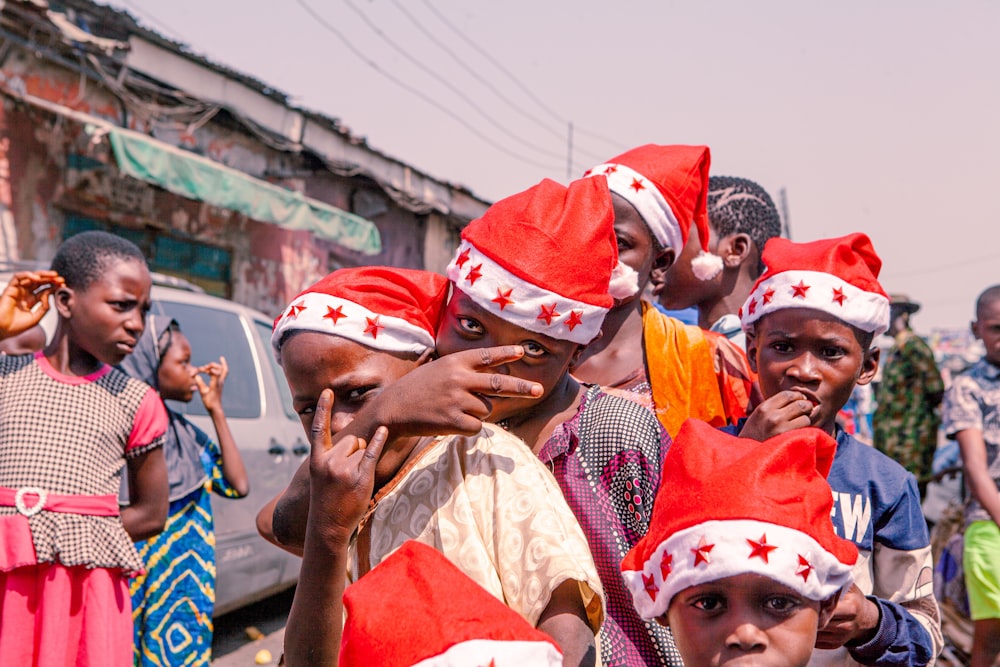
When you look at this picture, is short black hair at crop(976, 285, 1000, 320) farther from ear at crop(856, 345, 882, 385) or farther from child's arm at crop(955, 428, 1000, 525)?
ear at crop(856, 345, 882, 385)

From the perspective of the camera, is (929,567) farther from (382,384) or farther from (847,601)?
(382,384)

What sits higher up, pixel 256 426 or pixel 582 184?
pixel 582 184

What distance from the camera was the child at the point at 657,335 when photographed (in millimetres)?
2473

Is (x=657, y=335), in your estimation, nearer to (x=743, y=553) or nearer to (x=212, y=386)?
(x=743, y=553)

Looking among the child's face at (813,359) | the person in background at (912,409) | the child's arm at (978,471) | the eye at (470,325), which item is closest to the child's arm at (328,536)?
the eye at (470,325)

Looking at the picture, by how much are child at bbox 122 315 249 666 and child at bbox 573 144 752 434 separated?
2409mm

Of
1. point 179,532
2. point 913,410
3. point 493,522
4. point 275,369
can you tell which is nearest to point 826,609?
point 493,522

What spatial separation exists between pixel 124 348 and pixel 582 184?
2178 mm

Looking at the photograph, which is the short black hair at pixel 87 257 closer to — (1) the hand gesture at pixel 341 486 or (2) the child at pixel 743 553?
(1) the hand gesture at pixel 341 486

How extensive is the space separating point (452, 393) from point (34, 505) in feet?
7.40

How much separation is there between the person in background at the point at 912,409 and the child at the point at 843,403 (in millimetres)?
4448

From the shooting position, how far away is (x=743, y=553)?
155 cm

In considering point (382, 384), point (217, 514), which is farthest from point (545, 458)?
point (217, 514)

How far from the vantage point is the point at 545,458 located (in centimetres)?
186
